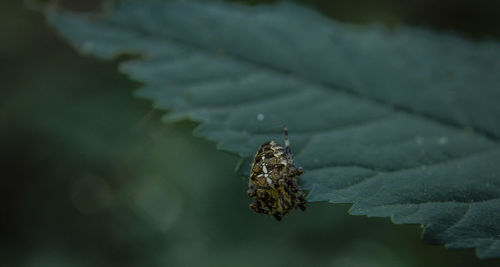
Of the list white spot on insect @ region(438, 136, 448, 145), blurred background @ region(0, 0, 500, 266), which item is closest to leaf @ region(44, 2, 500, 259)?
white spot on insect @ region(438, 136, 448, 145)

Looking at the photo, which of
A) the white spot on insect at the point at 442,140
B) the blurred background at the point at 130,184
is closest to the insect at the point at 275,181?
the white spot on insect at the point at 442,140

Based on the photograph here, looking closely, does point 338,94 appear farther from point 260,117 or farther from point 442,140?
point 442,140

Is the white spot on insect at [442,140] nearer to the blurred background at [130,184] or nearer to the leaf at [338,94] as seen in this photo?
the leaf at [338,94]

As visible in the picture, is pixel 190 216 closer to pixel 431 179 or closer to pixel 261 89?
pixel 261 89

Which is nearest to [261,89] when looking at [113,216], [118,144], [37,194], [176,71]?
[176,71]

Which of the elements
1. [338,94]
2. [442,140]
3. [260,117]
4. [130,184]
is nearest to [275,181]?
[260,117]

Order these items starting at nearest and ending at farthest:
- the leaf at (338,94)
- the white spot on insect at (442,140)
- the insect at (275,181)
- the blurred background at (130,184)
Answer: the leaf at (338,94) < the white spot on insect at (442,140) < the insect at (275,181) < the blurred background at (130,184)

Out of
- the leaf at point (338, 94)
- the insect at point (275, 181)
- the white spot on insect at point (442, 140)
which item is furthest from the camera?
the insect at point (275, 181)

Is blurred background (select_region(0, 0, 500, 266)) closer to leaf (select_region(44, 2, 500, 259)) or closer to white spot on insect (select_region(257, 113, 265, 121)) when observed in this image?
leaf (select_region(44, 2, 500, 259))
